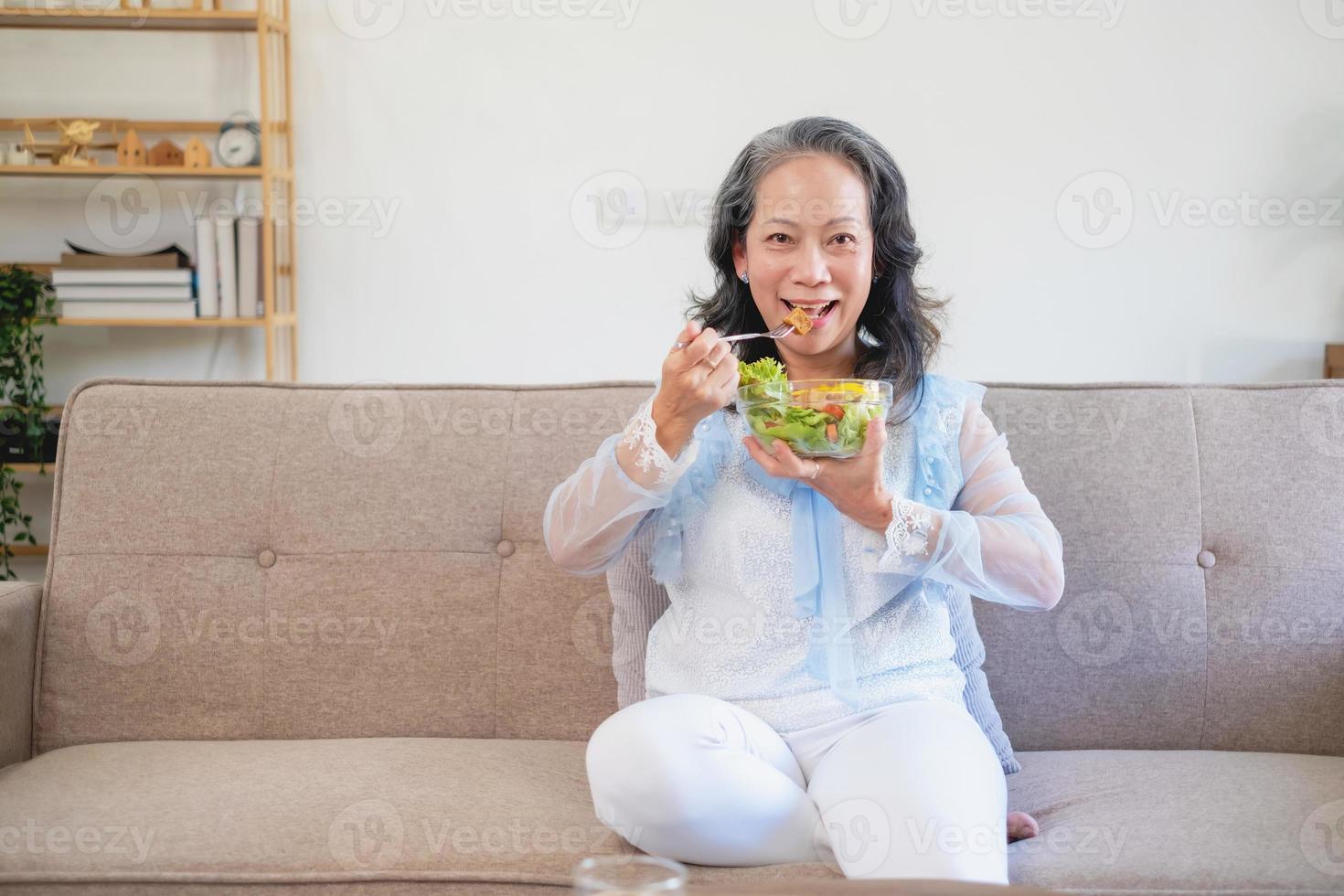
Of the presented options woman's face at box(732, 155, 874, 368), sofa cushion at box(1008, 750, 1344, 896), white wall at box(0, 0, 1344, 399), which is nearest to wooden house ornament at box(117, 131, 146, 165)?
white wall at box(0, 0, 1344, 399)

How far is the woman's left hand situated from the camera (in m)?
1.37

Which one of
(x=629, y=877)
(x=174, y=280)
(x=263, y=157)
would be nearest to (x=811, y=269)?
(x=629, y=877)

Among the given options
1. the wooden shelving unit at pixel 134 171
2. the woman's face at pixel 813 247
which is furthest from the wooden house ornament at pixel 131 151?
the woman's face at pixel 813 247

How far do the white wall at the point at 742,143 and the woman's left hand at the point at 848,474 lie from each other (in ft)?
7.33

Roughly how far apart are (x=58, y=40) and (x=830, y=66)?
89.5 inches

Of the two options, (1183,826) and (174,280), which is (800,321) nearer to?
(1183,826)

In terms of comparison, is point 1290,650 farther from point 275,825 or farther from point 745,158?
point 275,825

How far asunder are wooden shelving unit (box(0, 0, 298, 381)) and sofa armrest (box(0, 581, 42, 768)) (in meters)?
1.76

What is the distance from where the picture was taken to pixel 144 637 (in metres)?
1.73

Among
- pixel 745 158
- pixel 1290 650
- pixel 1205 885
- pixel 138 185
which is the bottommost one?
pixel 1205 885

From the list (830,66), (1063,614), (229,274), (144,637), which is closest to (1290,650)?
(1063,614)

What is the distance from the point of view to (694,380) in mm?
1385

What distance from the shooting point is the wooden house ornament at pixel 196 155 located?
137 inches

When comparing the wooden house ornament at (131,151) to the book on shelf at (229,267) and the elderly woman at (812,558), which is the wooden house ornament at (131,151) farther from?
the elderly woman at (812,558)
